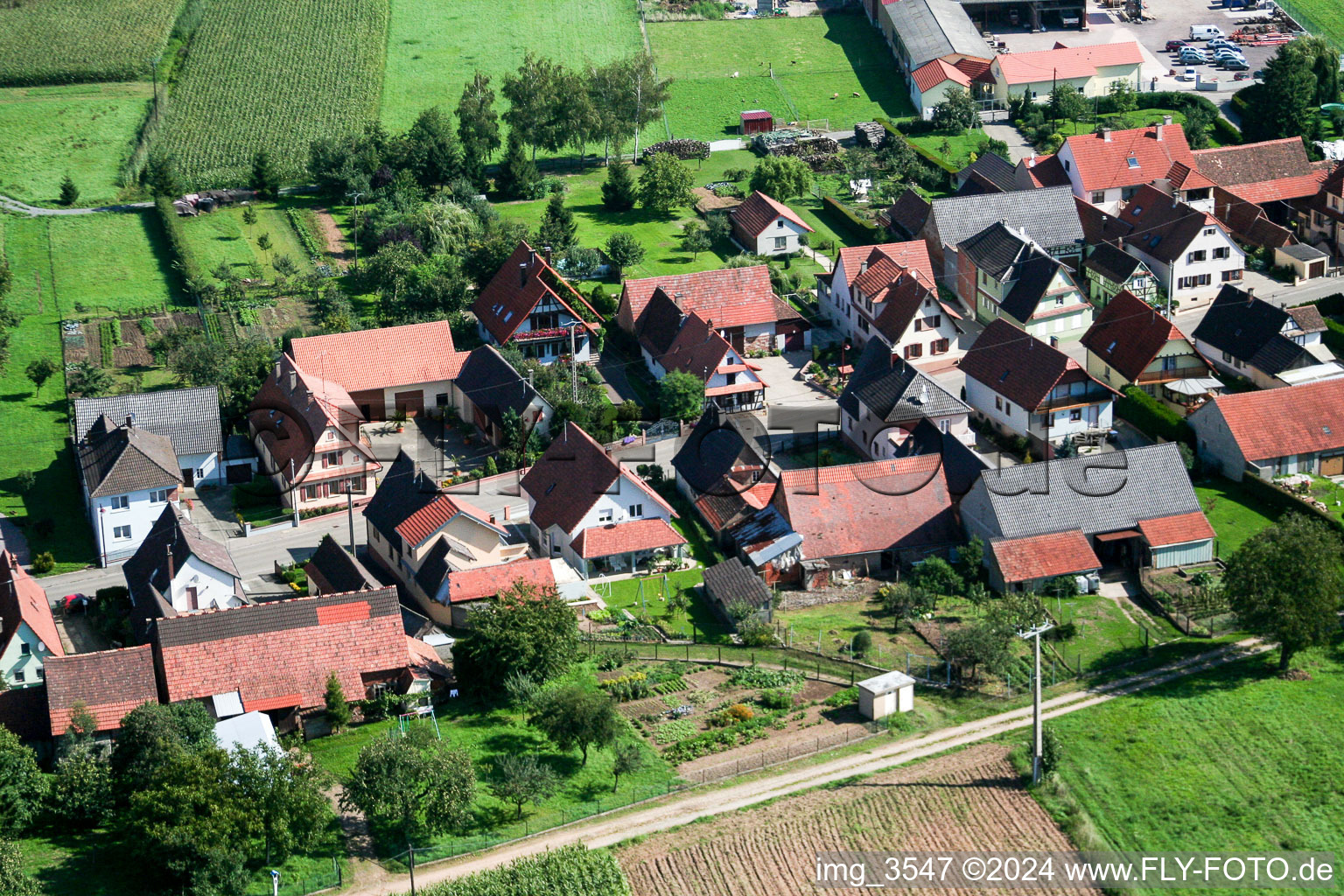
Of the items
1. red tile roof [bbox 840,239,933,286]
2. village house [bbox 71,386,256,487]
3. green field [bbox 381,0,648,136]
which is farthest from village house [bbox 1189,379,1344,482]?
green field [bbox 381,0,648,136]

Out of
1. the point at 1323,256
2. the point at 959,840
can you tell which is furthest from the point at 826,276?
the point at 959,840

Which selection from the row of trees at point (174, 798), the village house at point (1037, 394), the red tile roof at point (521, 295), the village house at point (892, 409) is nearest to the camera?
the row of trees at point (174, 798)

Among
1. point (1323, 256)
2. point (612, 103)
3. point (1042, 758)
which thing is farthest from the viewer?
point (612, 103)

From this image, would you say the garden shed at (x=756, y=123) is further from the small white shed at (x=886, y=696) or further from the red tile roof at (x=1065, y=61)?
the small white shed at (x=886, y=696)

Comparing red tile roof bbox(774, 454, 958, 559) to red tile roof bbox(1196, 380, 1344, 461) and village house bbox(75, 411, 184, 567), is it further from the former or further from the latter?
village house bbox(75, 411, 184, 567)

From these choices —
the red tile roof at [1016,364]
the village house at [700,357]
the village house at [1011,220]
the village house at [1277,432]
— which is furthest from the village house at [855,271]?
the village house at [1277,432]

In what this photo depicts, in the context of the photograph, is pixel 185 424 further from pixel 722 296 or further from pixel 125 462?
pixel 722 296

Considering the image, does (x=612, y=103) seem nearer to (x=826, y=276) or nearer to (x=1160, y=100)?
(x=826, y=276)
